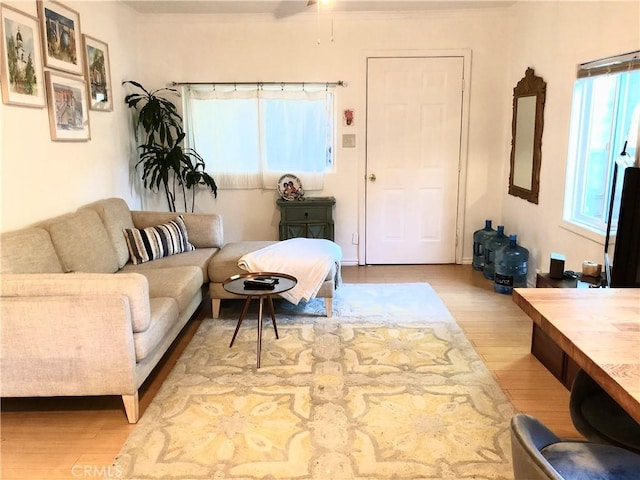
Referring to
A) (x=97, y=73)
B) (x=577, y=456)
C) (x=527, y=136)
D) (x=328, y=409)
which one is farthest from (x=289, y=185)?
(x=577, y=456)

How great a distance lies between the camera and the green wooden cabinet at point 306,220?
4973mm

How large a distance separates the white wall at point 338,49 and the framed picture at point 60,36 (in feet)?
4.18

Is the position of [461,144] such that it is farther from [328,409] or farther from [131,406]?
[131,406]

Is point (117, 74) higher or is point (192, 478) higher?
point (117, 74)

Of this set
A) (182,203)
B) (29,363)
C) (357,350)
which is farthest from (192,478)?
(182,203)

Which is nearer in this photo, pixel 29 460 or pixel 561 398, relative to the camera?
pixel 29 460

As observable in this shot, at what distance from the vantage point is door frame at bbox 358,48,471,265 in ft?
16.1

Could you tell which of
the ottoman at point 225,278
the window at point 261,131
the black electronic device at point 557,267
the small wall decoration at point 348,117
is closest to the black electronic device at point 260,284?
the ottoman at point 225,278

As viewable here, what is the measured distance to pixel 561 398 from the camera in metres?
2.61

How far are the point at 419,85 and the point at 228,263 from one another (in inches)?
107

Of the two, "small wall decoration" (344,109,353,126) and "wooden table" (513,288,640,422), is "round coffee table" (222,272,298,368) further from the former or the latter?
"small wall decoration" (344,109,353,126)

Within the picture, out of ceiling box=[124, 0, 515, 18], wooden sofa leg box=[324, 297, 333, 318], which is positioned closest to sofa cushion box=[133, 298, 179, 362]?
wooden sofa leg box=[324, 297, 333, 318]

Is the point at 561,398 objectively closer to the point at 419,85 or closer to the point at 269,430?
the point at 269,430

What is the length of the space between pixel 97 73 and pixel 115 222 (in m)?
1.29
